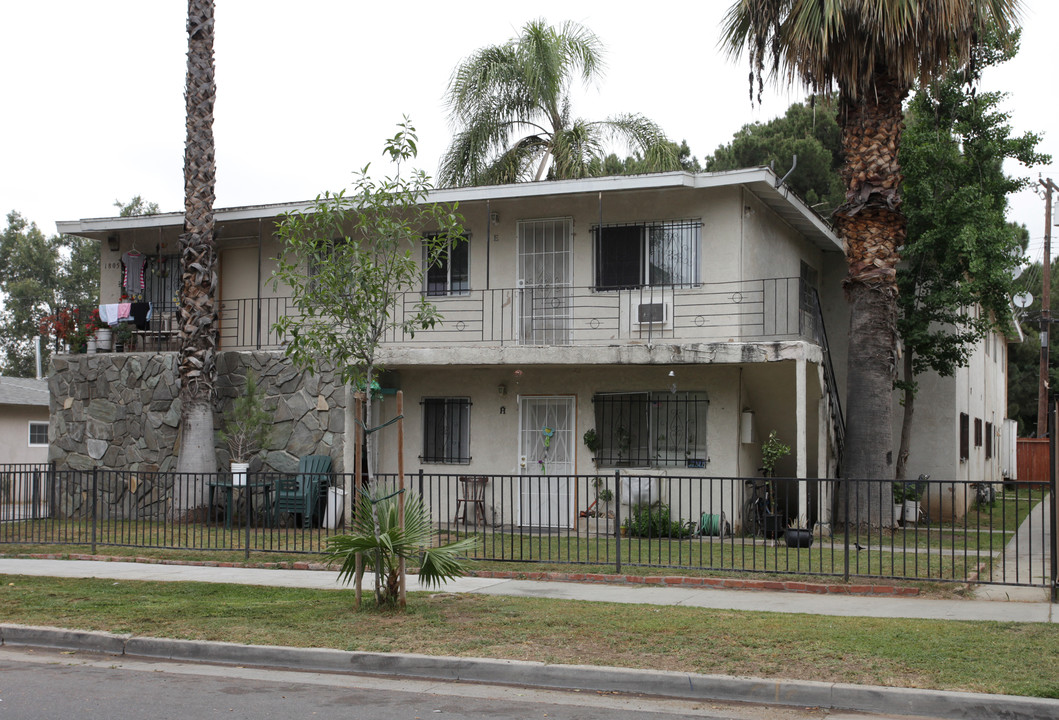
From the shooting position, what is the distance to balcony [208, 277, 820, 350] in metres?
17.0

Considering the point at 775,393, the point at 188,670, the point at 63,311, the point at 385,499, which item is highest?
the point at 63,311

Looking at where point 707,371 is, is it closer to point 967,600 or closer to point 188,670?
point 967,600

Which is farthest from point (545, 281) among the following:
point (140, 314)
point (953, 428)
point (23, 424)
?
point (23, 424)

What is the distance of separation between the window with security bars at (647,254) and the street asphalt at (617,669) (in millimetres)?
7101

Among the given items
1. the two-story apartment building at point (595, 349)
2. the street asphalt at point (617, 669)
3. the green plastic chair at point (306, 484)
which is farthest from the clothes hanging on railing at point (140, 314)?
the street asphalt at point (617, 669)

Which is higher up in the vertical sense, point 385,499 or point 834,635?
point 385,499

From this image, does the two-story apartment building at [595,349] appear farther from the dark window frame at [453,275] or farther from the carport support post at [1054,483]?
the carport support post at [1054,483]

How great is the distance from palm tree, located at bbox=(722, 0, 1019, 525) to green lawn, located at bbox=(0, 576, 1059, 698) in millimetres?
7705

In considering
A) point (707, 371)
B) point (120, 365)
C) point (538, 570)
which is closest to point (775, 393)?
point (707, 371)

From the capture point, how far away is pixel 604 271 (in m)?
17.8

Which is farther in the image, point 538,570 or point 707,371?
point 707,371

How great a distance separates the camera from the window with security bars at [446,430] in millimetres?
18703

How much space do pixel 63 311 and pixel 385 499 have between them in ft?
45.8

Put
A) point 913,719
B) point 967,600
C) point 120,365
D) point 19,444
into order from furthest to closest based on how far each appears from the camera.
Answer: point 19,444 → point 120,365 → point 967,600 → point 913,719
